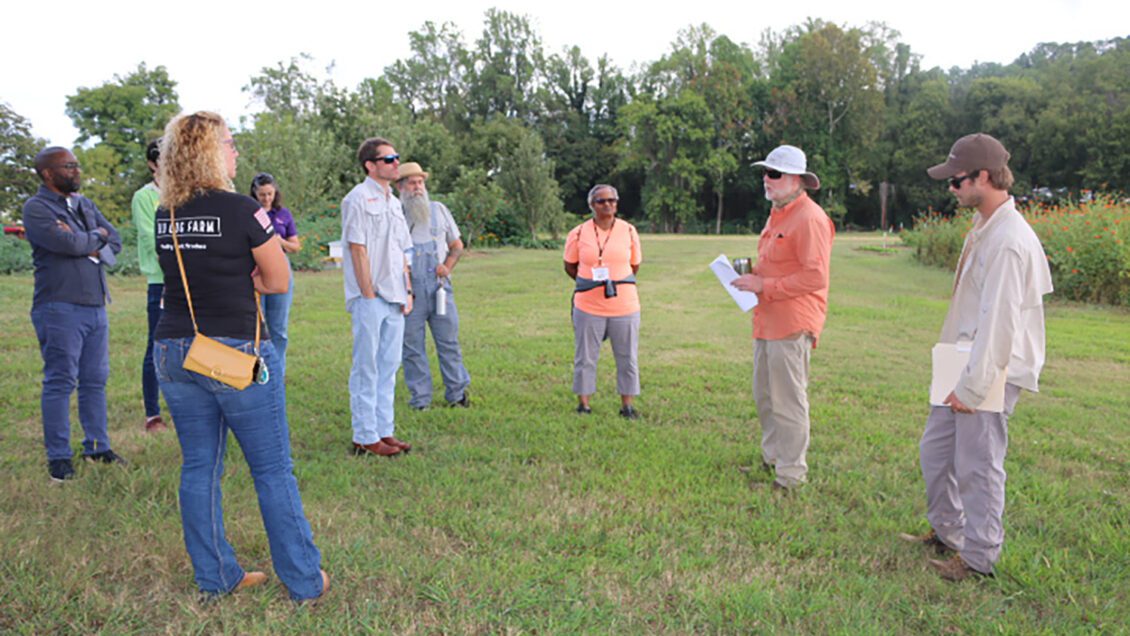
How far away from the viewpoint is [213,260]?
2754 mm

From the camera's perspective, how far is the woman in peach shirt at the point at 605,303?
6.06 metres

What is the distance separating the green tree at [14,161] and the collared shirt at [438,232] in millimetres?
25265

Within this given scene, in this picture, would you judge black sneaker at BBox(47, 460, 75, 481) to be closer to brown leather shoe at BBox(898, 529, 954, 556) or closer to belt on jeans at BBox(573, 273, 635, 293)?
belt on jeans at BBox(573, 273, 635, 293)

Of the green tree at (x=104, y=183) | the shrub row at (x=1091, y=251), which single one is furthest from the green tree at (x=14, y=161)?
the shrub row at (x=1091, y=251)

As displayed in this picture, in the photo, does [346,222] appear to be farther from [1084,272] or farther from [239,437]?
[1084,272]

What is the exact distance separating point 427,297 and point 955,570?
4.42m

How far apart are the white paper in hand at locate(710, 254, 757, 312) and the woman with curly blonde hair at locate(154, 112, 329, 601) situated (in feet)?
8.73

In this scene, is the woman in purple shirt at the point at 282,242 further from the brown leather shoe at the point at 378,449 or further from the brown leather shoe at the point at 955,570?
the brown leather shoe at the point at 955,570

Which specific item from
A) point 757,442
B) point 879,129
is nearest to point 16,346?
point 757,442

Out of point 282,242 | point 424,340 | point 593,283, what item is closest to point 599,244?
point 593,283

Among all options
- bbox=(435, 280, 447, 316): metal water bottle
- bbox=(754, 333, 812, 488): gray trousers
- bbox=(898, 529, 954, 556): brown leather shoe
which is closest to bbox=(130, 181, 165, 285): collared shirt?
bbox=(435, 280, 447, 316): metal water bottle

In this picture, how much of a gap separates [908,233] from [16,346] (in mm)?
25200

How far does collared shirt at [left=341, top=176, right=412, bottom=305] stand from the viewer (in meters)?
4.89

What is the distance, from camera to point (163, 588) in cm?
320
